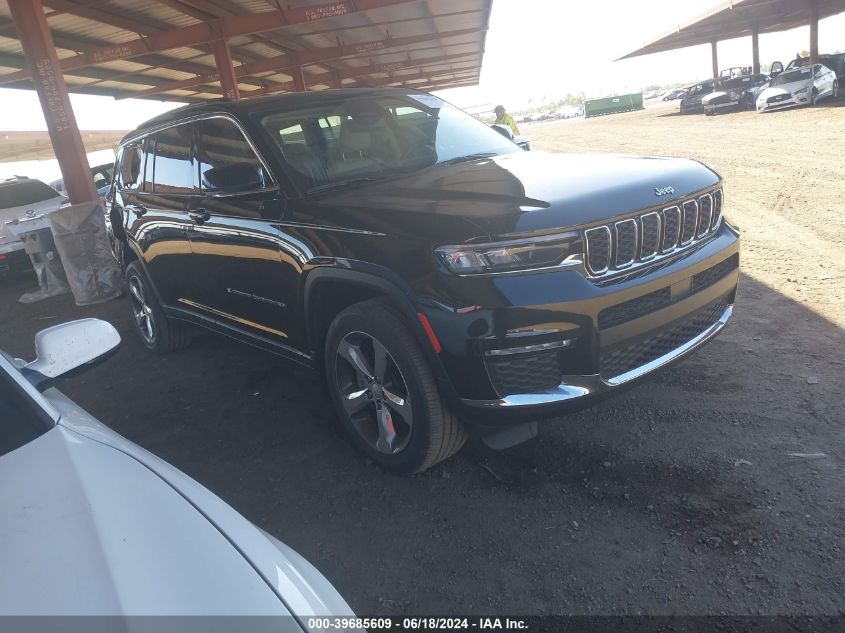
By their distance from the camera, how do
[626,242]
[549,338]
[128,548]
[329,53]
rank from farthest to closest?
[329,53]
[626,242]
[549,338]
[128,548]

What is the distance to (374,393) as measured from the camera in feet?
10.3

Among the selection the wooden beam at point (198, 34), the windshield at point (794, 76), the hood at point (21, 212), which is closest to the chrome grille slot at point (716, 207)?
the hood at point (21, 212)

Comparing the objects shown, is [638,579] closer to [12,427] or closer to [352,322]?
[352,322]

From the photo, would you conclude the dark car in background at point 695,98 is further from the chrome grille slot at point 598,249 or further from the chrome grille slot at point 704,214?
the chrome grille slot at point 598,249

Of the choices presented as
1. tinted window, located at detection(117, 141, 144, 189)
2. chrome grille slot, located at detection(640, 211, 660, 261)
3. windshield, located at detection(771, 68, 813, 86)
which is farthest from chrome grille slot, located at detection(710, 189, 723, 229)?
windshield, located at detection(771, 68, 813, 86)

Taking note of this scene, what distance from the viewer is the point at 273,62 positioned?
63.3 feet

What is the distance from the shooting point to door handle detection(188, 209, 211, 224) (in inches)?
159

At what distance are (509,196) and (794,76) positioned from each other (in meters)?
23.6

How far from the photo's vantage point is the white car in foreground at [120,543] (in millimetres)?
1244

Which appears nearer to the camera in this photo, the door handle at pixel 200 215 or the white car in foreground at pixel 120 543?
the white car in foreground at pixel 120 543

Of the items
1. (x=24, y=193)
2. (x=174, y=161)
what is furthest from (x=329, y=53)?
(x=174, y=161)

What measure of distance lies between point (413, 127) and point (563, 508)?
254cm

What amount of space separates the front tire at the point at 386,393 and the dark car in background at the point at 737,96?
27.4m

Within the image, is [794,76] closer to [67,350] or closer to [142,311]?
[142,311]
